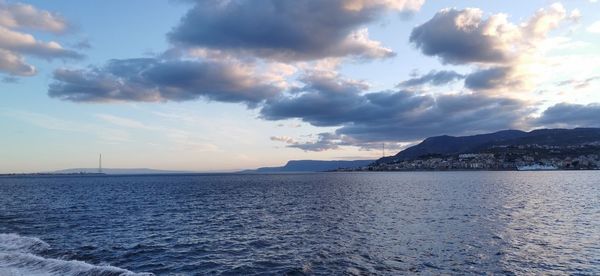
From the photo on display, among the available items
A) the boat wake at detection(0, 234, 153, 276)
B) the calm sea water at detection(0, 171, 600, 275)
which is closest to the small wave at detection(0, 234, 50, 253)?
the boat wake at detection(0, 234, 153, 276)

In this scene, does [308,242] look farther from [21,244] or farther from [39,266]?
[21,244]

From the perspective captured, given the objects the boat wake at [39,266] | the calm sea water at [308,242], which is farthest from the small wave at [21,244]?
the calm sea water at [308,242]

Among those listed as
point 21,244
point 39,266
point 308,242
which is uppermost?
point 21,244

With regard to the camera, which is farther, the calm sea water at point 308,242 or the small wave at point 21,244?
the small wave at point 21,244

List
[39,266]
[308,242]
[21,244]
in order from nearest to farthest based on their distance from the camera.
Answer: [39,266] → [21,244] → [308,242]

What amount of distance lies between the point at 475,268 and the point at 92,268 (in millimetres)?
30427

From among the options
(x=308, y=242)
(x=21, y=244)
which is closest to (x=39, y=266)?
(x=21, y=244)

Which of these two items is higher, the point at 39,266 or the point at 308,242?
the point at 39,266

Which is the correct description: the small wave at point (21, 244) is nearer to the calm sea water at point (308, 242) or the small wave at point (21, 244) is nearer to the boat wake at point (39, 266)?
the boat wake at point (39, 266)

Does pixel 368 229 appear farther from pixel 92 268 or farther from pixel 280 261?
pixel 92 268

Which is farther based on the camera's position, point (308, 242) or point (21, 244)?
A: point (308, 242)

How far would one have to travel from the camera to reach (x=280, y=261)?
34812 millimetres

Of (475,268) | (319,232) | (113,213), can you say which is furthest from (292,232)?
(113,213)

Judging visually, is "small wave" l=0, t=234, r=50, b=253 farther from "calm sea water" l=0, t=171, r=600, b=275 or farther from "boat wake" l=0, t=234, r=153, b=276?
"calm sea water" l=0, t=171, r=600, b=275
